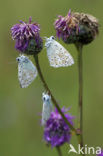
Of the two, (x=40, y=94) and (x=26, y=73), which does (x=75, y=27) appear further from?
(x=40, y=94)

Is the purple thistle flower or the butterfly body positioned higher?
the butterfly body

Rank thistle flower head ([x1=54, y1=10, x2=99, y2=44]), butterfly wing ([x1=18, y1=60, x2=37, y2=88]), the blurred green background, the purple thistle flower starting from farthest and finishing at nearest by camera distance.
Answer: the blurred green background → the purple thistle flower → thistle flower head ([x1=54, y1=10, x2=99, y2=44]) → butterfly wing ([x1=18, y1=60, x2=37, y2=88])

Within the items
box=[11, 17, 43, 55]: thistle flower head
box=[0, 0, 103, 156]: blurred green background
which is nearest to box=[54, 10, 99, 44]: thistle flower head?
box=[11, 17, 43, 55]: thistle flower head

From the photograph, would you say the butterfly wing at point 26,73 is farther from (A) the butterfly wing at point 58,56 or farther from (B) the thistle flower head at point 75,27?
(B) the thistle flower head at point 75,27

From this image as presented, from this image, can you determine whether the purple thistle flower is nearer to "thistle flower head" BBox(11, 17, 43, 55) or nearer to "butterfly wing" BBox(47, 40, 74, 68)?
"butterfly wing" BBox(47, 40, 74, 68)

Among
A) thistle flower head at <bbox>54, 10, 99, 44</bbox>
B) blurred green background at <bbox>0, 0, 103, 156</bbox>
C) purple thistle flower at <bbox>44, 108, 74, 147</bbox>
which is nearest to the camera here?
thistle flower head at <bbox>54, 10, 99, 44</bbox>

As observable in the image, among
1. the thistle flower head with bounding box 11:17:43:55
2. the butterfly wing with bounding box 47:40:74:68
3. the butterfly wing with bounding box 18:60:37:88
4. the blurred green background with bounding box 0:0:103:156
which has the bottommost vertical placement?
the blurred green background with bounding box 0:0:103:156

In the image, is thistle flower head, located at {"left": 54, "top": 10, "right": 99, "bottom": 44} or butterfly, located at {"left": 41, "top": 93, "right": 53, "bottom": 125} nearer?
butterfly, located at {"left": 41, "top": 93, "right": 53, "bottom": 125}
